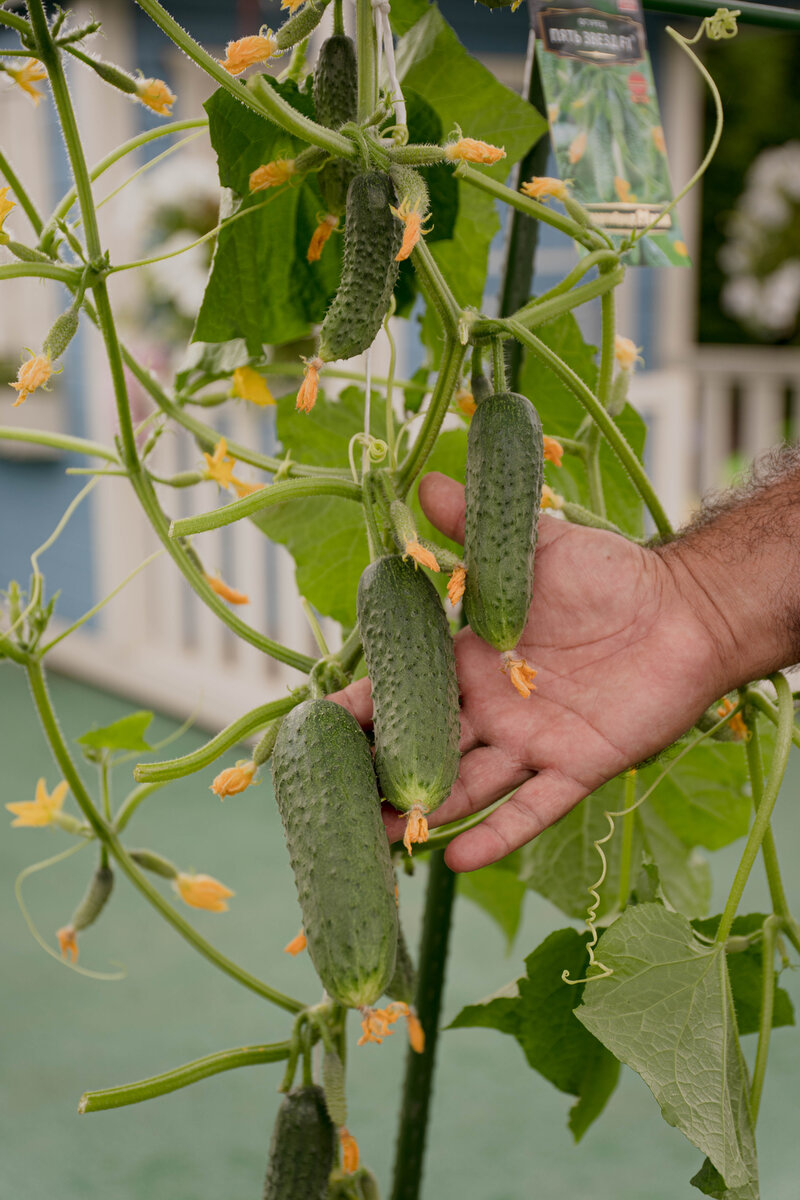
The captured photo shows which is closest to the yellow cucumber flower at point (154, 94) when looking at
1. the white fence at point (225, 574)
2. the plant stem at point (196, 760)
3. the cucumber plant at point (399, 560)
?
the cucumber plant at point (399, 560)

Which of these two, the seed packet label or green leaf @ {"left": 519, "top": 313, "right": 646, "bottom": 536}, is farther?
green leaf @ {"left": 519, "top": 313, "right": 646, "bottom": 536}

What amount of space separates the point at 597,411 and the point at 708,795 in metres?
0.45

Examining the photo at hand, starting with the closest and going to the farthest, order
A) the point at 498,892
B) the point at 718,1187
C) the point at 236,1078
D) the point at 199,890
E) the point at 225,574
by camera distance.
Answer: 1. the point at 718,1187
2. the point at 199,890
3. the point at 498,892
4. the point at 236,1078
5. the point at 225,574

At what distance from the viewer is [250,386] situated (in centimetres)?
97

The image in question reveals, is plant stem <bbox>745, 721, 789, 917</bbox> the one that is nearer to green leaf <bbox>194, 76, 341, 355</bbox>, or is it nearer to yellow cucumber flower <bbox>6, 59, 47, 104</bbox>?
green leaf <bbox>194, 76, 341, 355</bbox>

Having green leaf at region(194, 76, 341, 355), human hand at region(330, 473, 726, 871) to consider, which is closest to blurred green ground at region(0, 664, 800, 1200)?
human hand at region(330, 473, 726, 871)

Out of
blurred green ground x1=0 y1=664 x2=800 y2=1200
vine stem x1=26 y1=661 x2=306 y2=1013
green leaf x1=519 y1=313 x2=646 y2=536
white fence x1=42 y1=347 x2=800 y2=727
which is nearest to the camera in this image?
vine stem x1=26 y1=661 x2=306 y2=1013

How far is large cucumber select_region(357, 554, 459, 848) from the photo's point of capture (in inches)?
26.5

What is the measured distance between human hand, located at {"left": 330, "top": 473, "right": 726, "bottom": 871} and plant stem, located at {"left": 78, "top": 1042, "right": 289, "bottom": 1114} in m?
0.23

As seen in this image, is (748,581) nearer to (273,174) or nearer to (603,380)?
(603,380)

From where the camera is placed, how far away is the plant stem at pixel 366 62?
0.69 meters

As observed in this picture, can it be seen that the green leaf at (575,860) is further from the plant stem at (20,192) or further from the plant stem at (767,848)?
the plant stem at (20,192)

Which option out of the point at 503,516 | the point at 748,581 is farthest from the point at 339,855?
the point at 748,581

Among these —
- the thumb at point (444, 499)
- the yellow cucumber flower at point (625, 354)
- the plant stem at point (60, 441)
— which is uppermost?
the yellow cucumber flower at point (625, 354)
